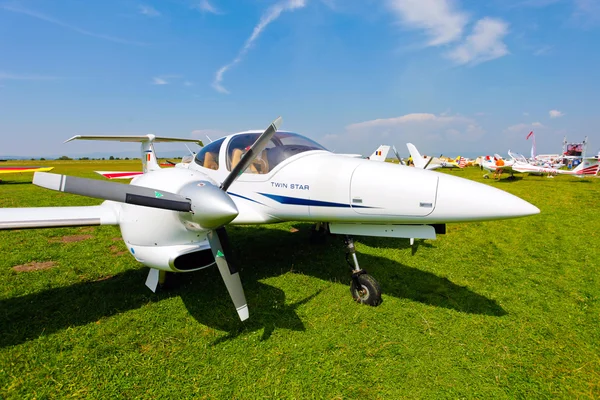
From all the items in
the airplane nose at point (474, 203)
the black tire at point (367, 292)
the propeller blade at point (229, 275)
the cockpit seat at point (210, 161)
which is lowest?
the black tire at point (367, 292)

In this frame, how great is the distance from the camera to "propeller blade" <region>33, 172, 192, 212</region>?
320 cm

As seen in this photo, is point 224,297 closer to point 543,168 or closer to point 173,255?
point 173,255

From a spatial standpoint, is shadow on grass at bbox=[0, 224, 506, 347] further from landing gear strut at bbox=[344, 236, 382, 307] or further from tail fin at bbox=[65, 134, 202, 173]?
tail fin at bbox=[65, 134, 202, 173]

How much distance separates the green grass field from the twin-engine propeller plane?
2.31ft

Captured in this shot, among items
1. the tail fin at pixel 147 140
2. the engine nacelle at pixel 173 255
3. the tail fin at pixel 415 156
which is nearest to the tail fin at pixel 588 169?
the tail fin at pixel 415 156

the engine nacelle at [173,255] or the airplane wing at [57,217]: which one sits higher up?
the airplane wing at [57,217]

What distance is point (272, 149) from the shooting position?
4.93 m

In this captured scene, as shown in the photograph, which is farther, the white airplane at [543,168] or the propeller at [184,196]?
the white airplane at [543,168]

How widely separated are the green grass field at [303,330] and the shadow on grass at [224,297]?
30 millimetres

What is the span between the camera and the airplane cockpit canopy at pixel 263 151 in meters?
4.86

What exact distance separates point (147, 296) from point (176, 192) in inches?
97.5

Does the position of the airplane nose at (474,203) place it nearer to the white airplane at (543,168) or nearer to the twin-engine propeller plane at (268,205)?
the twin-engine propeller plane at (268,205)

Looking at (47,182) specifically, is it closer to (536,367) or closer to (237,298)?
(237,298)

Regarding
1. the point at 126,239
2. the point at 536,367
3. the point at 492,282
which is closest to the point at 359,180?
the point at 536,367
